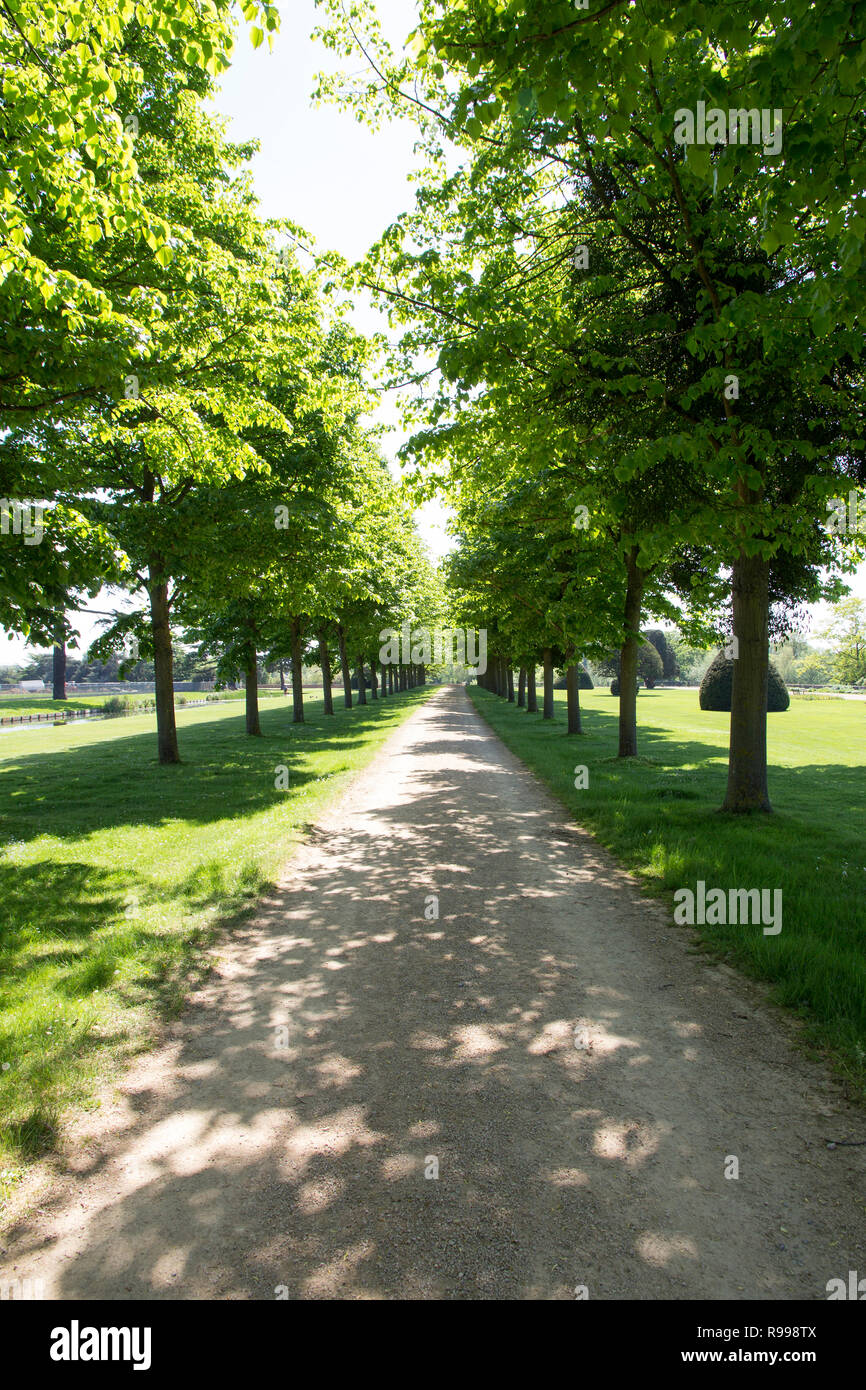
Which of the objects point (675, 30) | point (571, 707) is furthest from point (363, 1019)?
point (571, 707)

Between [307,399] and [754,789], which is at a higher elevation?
[307,399]

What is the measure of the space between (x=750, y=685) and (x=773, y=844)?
251cm

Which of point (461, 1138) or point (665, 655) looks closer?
point (461, 1138)

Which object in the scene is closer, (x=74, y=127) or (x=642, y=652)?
(x=74, y=127)

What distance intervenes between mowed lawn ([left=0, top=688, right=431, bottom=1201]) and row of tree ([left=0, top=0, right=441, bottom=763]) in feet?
9.21

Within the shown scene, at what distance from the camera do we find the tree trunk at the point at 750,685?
9867mm

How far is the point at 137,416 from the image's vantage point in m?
11.4

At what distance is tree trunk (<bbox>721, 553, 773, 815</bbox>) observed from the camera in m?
9.87

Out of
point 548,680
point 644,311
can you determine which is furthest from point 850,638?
point 644,311

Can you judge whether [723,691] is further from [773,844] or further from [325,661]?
[773,844]

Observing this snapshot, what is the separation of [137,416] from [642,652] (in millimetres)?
73384

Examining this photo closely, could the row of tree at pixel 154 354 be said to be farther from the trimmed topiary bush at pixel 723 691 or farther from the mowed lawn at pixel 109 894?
the trimmed topiary bush at pixel 723 691

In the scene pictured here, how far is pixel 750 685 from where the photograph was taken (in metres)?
9.91
